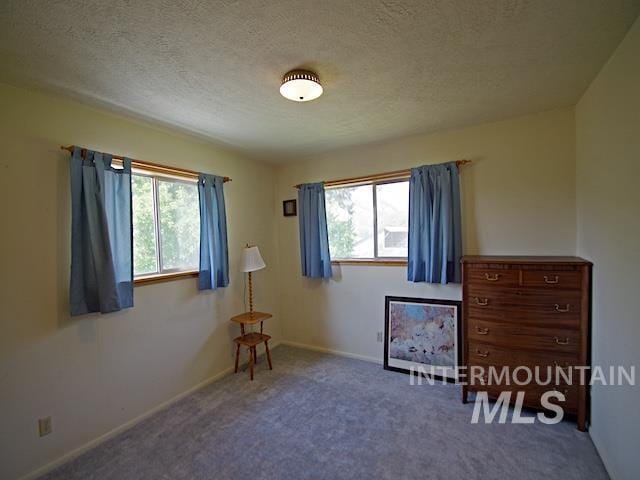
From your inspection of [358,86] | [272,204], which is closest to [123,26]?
[358,86]

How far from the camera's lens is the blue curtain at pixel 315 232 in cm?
346

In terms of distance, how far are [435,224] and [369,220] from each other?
2.52 feet

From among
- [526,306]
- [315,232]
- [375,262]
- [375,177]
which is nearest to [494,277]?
[526,306]

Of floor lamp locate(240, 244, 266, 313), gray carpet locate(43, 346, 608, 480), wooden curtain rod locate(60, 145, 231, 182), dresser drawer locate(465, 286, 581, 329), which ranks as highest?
wooden curtain rod locate(60, 145, 231, 182)

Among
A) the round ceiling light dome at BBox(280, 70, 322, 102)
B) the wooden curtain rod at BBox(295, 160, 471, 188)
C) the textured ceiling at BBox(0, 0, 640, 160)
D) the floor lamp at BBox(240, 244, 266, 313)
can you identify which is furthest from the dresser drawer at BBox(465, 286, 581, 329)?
the floor lamp at BBox(240, 244, 266, 313)

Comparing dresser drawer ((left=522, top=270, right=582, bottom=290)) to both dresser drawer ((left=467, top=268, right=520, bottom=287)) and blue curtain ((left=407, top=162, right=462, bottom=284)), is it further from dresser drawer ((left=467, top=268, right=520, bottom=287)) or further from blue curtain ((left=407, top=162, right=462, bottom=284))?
blue curtain ((left=407, top=162, right=462, bottom=284))

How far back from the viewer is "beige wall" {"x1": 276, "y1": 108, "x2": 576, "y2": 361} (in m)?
2.46

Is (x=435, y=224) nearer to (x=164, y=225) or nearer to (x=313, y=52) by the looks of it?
(x=313, y=52)

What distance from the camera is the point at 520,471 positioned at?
1.73 meters

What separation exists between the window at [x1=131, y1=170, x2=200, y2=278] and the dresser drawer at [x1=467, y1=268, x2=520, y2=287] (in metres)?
2.51

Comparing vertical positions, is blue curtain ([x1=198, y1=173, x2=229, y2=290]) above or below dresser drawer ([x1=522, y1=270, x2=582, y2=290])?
above

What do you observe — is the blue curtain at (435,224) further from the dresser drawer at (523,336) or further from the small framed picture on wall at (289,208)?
the small framed picture on wall at (289,208)

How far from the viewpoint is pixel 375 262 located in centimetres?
327

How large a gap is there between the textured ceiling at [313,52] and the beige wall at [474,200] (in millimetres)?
328
